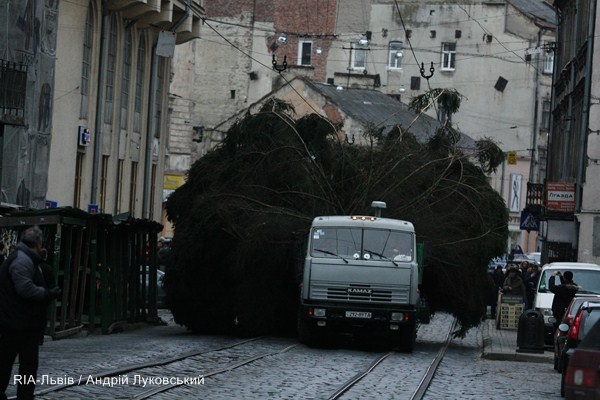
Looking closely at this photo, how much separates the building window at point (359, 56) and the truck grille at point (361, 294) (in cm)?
6410

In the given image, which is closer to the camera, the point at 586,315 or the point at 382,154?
the point at 586,315

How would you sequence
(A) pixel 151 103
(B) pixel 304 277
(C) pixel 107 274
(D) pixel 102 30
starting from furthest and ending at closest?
(A) pixel 151 103, (D) pixel 102 30, (C) pixel 107 274, (B) pixel 304 277

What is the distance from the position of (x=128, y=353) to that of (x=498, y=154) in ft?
41.2

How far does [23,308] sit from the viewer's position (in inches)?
524

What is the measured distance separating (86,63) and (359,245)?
15.7 meters

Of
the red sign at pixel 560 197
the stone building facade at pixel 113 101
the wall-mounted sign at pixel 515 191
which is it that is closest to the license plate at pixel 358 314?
the stone building facade at pixel 113 101

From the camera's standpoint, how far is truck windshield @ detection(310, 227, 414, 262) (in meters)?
26.4

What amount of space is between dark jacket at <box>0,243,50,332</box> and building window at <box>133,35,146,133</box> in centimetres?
3240

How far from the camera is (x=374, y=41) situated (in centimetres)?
9031

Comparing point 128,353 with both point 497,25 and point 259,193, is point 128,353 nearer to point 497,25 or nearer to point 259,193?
point 259,193

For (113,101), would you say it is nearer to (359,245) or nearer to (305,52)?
(359,245)

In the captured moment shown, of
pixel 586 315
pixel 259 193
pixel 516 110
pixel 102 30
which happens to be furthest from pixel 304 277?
pixel 516 110

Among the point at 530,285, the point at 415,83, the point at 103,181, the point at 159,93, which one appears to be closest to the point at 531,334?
the point at 530,285

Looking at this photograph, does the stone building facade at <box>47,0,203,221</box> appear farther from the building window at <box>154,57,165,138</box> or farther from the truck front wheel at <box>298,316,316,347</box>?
the truck front wheel at <box>298,316,316,347</box>
